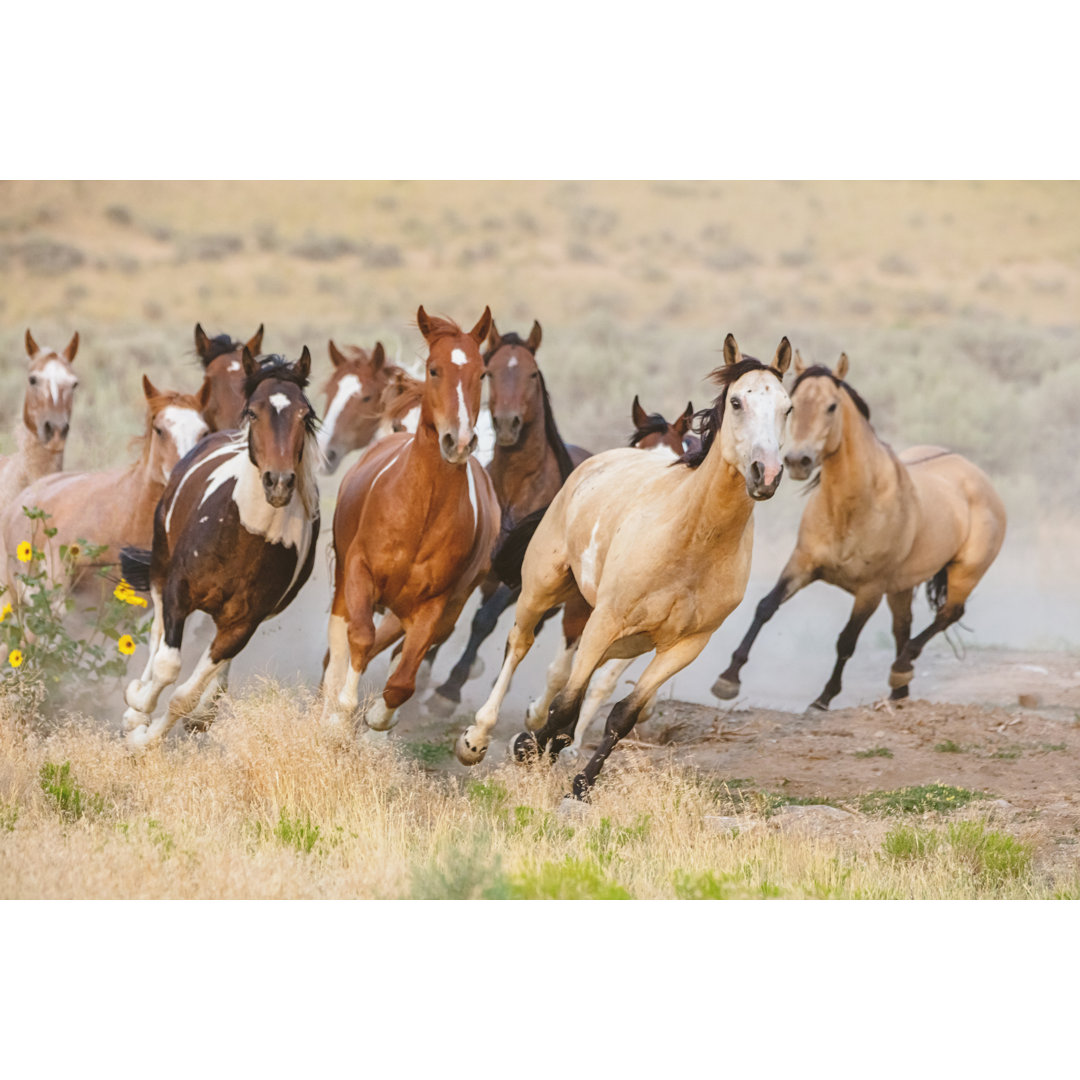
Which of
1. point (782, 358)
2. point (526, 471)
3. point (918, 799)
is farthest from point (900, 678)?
point (782, 358)

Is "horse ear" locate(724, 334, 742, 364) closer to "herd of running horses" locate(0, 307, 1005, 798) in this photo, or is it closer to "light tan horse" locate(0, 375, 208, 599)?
"herd of running horses" locate(0, 307, 1005, 798)

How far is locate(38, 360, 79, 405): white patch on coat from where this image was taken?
8.16 m

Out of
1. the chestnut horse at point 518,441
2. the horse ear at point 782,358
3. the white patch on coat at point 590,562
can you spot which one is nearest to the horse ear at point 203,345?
the chestnut horse at point 518,441

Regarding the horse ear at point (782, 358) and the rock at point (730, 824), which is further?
the rock at point (730, 824)

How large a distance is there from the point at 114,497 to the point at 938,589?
5368 mm

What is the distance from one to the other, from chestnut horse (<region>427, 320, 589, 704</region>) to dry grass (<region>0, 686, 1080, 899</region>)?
66.2 inches

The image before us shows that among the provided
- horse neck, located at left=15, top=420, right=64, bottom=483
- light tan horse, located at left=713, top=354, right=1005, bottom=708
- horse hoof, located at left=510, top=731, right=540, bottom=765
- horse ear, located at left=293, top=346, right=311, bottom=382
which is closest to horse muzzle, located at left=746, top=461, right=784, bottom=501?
horse hoof, located at left=510, top=731, right=540, bottom=765

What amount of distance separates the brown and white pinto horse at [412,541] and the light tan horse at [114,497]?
49.6 inches

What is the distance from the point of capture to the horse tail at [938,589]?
31.6 ft

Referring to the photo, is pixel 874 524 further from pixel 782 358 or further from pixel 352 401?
pixel 352 401

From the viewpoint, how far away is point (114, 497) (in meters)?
7.96

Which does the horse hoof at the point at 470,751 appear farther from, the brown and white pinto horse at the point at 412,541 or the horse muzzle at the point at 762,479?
the horse muzzle at the point at 762,479

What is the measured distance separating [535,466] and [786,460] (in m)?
1.51

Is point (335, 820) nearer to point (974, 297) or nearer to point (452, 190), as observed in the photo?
point (452, 190)
